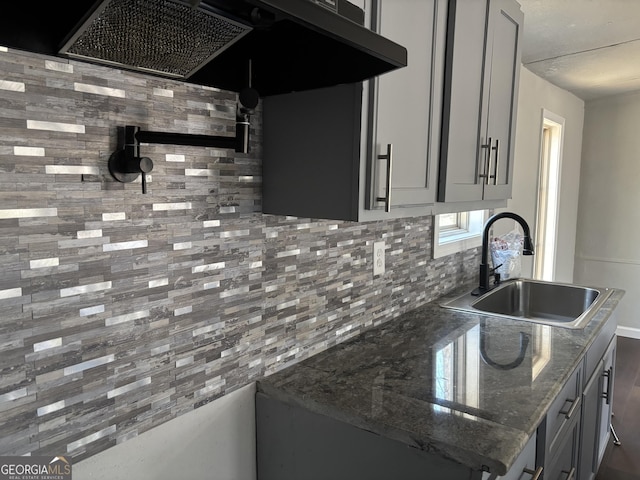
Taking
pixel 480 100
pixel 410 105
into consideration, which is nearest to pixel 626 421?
pixel 480 100

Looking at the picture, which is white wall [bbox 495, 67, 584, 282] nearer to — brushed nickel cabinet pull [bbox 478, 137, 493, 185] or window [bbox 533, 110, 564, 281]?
window [bbox 533, 110, 564, 281]

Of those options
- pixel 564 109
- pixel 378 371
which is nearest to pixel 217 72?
pixel 378 371

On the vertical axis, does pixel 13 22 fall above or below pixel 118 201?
above

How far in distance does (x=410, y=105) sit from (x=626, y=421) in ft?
9.06

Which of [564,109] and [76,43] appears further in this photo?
[564,109]

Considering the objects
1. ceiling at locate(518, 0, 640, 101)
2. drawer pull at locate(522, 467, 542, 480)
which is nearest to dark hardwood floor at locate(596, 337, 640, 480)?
drawer pull at locate(522, 467, 542, 480)

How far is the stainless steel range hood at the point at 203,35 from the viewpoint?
28.0 inches

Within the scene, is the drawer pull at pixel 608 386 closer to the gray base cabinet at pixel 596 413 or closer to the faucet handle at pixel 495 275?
the gray base cabinet at pixel 596 413

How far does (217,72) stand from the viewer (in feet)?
3.50

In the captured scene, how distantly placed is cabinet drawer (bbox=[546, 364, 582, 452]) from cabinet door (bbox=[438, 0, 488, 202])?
695 millimetres

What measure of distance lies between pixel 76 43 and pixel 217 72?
0.32 meters

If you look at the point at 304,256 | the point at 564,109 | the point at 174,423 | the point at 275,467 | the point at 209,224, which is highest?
the point at 564,109

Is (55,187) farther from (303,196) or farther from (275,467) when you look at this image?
(275,467)

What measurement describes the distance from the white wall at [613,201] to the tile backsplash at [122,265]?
4234 mm
